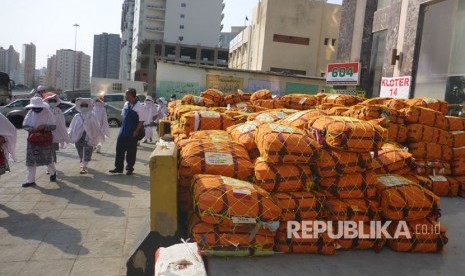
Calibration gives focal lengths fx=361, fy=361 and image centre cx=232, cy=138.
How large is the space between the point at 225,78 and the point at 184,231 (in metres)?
24.2

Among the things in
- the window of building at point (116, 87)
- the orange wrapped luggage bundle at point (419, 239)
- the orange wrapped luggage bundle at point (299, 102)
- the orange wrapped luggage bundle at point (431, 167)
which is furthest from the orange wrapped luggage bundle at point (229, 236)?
the window of building at point (116, 87)

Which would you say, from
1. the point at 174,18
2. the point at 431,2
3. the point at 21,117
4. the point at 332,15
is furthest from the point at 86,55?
the point at 431,2

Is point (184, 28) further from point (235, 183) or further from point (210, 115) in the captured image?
point (235, 183)

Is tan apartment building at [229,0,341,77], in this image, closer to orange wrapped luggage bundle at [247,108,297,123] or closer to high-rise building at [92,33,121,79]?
orange wrapped luggage bundle at [247,108,297,123]

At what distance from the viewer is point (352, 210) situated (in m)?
3.80

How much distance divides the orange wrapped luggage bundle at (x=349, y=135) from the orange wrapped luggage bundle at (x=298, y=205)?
25.0 inches

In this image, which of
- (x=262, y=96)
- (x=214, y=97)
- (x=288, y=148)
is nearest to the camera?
(x=288, y=148)

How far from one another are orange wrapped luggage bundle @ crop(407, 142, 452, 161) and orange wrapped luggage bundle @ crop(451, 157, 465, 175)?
0.25 m

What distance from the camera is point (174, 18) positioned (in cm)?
7725

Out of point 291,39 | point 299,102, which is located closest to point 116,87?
point 291,39

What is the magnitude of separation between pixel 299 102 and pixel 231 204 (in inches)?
252

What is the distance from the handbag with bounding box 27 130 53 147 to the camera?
7086mm

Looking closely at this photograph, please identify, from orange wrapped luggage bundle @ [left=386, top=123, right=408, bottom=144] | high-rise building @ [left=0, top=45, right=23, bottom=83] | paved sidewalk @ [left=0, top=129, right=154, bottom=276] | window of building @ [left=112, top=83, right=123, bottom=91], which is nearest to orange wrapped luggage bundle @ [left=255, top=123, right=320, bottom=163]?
paved sidewalk @ [left=0, top=129, right=154, bottom=276]

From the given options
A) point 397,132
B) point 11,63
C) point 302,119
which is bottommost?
point 397,132
